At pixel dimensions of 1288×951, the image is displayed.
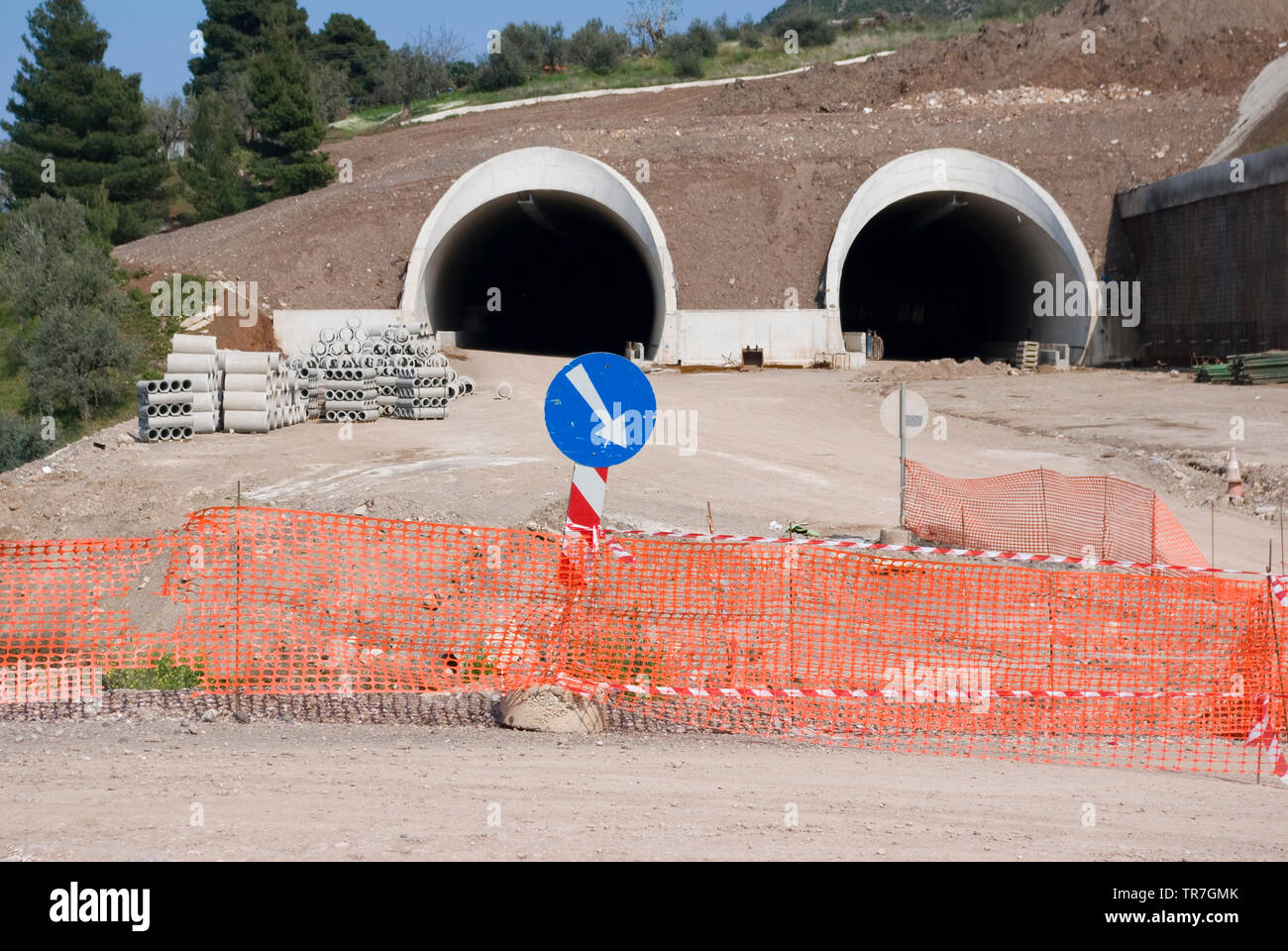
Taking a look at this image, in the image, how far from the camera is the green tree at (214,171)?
51188 mm

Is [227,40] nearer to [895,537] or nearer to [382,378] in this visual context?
[382,378]

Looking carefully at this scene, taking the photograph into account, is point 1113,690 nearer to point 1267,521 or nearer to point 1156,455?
point 1267,521

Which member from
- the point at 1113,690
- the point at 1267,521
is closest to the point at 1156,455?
the point at 1267,521

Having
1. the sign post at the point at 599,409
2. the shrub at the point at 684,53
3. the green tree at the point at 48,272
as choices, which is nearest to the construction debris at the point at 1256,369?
the sign post at the point at 599,409

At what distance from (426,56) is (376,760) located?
83074mm

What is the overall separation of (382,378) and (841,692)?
1678cm

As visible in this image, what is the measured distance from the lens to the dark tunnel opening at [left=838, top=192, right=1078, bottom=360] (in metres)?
36.2

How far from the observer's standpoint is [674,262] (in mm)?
35375

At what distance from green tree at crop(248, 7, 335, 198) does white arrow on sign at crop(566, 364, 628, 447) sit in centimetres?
4849

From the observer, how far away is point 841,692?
8.48 meters

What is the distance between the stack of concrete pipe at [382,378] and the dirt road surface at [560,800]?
Answer: 16.0 m

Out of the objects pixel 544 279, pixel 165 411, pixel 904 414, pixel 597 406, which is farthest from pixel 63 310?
pixel 597 406

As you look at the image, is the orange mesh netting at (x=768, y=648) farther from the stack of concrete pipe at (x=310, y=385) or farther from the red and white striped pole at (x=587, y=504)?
the stack of concrete pipe at (x=310, y=385)

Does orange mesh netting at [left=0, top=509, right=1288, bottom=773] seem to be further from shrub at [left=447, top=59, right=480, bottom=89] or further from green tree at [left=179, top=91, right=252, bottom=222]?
shrub at [left=447, top=59, right=480, bottom=89]
